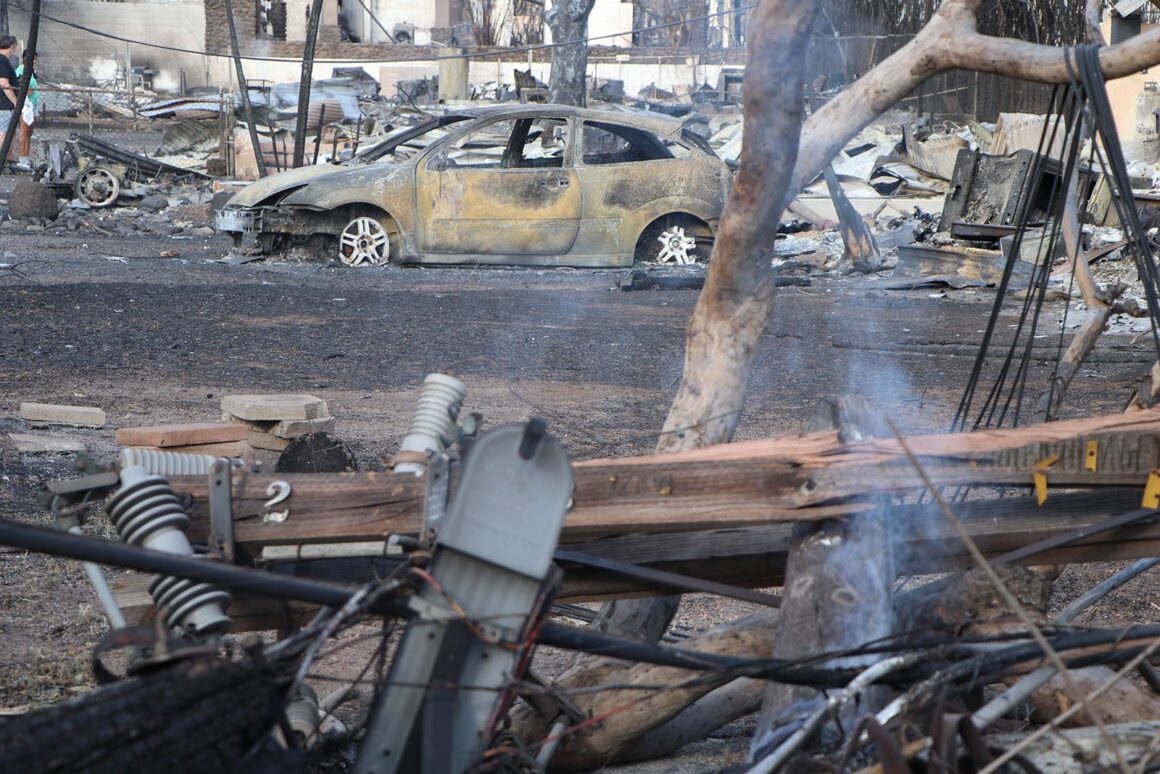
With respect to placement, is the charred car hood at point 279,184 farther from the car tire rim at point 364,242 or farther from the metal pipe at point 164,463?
the metal pipe at point 164,463

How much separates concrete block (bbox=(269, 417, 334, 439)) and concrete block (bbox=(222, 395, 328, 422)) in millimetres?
21

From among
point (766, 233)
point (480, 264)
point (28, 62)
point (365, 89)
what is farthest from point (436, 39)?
point (766, 233)

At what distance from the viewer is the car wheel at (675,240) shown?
13281 millimetres

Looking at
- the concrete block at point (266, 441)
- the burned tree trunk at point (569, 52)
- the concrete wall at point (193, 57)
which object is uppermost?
the concrete wall at point (193, 57)

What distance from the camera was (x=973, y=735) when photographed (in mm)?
2080

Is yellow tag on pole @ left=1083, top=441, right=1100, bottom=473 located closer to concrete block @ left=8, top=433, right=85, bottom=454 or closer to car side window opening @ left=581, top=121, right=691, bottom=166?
concrete block @ left=8, top=433, right=85, bottom=454

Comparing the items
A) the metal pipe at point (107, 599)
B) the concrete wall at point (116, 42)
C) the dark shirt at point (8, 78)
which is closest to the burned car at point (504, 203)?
the dark shirt at point (8, 78)

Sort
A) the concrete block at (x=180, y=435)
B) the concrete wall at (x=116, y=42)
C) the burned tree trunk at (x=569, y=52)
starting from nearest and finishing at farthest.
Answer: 1. the concrete block at (x=180, y=435)
2. the burned tree trunk at (x=569, y=52)
3. the concrete wall at (x=116, y=42)

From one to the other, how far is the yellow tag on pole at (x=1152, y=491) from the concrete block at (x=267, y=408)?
12.0ft

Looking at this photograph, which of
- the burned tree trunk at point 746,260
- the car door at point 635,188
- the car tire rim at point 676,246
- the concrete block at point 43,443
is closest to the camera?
the burned tree trunk at point 746,260

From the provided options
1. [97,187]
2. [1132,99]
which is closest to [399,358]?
[97,187]

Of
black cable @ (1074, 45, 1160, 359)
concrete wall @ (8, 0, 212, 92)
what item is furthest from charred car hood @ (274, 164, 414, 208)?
concrete wall @ (8, 0, 212, 92)

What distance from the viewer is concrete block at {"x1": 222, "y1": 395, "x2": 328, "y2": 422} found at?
210 inches

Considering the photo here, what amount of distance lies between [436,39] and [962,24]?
35858 millimetres
